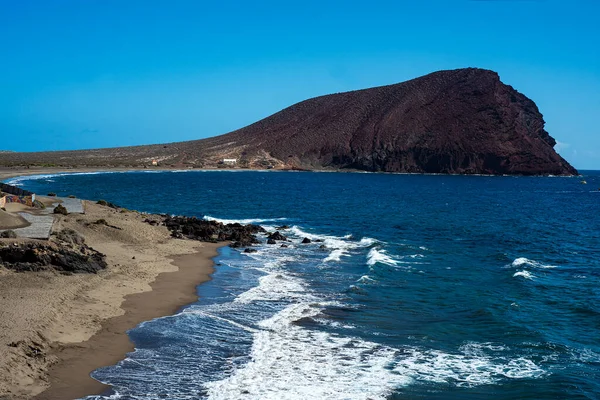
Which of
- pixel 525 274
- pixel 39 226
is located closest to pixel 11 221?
pixel 39 226

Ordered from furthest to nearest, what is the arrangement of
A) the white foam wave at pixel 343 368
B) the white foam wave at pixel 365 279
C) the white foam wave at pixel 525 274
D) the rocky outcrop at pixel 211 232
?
1. the rocky outcrop at pixel 211 232
2. the white foam wave at pixel 525 274
3. the white foam wave at pixel 365 279
4. the white foam wave at pixel 343 368


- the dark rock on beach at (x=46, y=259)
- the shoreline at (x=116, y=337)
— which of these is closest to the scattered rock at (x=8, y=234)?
the dark rock on beach at (x=46, y=259)

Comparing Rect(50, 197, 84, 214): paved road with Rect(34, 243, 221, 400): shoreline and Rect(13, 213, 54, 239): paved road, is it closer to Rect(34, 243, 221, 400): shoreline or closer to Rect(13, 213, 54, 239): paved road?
Rect(13, 213, 54, 239): paved road

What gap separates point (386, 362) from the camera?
48.9ft

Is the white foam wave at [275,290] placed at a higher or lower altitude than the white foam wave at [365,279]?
lower

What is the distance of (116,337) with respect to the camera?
15836 mm

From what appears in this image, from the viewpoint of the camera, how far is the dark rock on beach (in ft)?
66.6

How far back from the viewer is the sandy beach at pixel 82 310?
41.0 ft

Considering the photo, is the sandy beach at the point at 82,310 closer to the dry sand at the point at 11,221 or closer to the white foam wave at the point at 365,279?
the dry sand at the point at 11,221

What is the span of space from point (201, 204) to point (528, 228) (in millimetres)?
33323

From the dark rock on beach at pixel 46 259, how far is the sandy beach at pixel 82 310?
0.47 meters

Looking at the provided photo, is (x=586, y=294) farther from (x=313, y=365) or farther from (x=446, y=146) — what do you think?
(x=446, y=146)

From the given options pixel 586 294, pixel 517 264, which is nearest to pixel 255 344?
pixel 586 294

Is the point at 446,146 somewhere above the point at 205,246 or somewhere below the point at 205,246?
above
